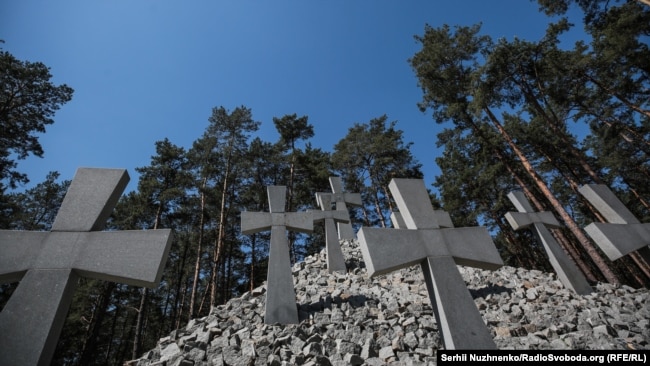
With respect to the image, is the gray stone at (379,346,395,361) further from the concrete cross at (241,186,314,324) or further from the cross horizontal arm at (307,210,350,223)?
the cross horizontal arm at (307,210,350,223)

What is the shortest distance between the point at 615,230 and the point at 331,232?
20.3 feet

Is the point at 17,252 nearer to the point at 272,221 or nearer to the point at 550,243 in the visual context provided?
the point at 272,221

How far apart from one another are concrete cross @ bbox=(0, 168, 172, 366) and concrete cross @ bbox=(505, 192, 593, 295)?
860 cm

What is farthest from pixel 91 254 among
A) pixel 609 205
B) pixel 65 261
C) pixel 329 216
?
pixel 609 205

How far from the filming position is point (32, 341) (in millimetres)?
2123

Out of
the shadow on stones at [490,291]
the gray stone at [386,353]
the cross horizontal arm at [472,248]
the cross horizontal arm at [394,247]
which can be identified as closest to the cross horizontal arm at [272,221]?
the gray stone at [386,353]

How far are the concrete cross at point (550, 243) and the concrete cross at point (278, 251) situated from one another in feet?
19.9

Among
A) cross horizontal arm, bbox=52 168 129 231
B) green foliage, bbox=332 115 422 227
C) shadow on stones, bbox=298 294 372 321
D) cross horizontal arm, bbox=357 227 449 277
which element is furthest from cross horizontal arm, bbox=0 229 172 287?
green foliage, bbox=332 115 422 227

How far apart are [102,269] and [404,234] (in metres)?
2.94

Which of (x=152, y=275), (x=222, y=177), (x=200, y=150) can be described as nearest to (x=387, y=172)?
(x=222, y=177)

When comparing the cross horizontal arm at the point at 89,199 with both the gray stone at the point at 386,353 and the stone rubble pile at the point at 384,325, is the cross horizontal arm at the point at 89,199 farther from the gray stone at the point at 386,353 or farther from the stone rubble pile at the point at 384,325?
the gray stone at the point at 386,353

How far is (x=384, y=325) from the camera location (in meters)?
5.01

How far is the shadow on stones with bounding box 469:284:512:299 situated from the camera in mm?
6758

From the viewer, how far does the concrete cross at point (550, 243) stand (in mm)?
Result: 7102
